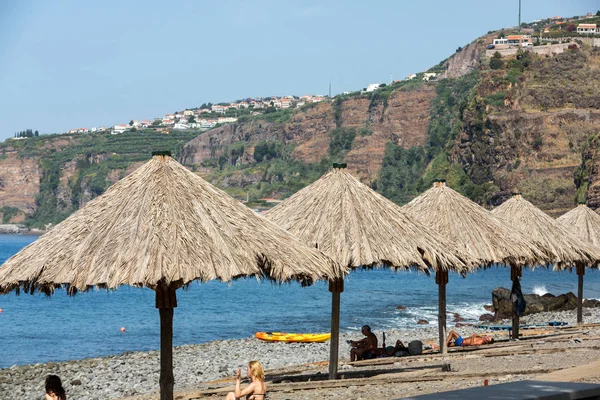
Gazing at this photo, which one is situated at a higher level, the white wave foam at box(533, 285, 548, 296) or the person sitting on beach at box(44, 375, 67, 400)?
the person sitting on beach at box(44, 375, 67, 400)

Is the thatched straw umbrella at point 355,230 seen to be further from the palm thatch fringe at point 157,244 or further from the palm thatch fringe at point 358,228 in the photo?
the palm thatch fringe at point 157,244

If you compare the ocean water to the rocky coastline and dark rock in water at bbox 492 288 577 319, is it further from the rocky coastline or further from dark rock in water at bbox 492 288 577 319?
the rocky coastline

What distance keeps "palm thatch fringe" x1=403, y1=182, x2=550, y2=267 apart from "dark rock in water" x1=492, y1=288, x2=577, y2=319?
18.0 metres

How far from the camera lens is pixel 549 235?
18453 mm

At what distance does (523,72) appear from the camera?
123m

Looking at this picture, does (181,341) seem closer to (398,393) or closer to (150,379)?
(150,379)

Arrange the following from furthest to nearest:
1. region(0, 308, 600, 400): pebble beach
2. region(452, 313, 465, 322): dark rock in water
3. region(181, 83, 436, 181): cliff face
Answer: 1. region(181, 83, 436, 181): cliff face
2. region(452, 313, 465, 322): dark rock in water
3. region(0, 308, 600, 400): pebble beach

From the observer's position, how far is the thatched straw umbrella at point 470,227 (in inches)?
581

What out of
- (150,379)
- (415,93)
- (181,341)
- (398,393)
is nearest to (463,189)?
(415,93)

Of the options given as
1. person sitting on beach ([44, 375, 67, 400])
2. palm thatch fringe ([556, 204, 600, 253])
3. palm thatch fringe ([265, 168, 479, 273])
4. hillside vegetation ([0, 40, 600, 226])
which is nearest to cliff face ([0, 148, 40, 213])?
hillside vegetation ([0, 40, 600, 226])

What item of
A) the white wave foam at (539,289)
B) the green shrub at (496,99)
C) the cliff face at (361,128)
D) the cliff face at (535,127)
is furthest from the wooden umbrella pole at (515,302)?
the cliff face at (361,128)

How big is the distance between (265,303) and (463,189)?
67.3 metres

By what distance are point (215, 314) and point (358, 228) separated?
3525 centimetres

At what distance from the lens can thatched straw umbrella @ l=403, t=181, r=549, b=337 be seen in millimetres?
14750
